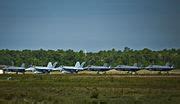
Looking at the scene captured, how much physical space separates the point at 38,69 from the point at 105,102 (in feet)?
367

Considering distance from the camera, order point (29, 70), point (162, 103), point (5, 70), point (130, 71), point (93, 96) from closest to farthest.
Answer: point (162, 103)
point (93, 96)
point (130, 71)
point (5, 70)
point (29, 70)

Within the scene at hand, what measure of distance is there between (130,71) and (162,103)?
342 feet

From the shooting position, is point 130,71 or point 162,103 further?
point 130,71

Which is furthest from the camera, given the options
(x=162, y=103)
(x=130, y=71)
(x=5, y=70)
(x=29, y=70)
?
(x=29, y=70)

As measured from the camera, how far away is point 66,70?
489 feet

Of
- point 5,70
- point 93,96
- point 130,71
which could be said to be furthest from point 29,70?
point 93,96

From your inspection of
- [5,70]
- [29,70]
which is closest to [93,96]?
[5,70]

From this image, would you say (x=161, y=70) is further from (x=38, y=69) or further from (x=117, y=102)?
(x=117, y=102)

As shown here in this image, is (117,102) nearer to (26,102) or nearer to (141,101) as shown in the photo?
(141,101)

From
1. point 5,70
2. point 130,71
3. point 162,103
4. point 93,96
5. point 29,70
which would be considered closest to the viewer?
point 162,103

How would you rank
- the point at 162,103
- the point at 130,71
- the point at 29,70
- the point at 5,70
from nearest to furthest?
the point at 162,103 → the point at 130,71 → the point at 5,70 → the point at 29,70

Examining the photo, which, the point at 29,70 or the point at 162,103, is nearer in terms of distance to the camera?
the point at 162,103

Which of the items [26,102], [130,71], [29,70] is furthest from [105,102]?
[29,70]

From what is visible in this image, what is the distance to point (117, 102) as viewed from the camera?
39.7 m
